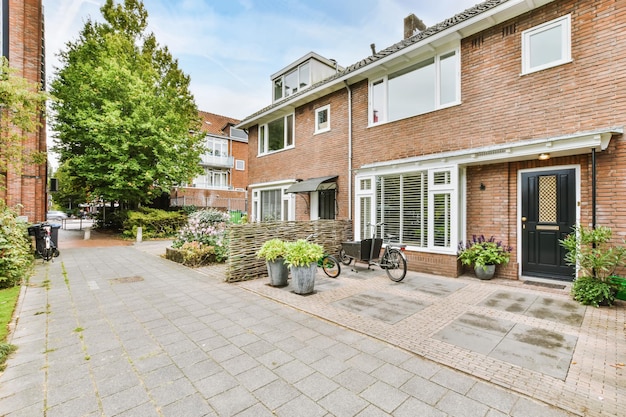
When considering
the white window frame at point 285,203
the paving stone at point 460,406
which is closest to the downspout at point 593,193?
the paving stone at point 460,406

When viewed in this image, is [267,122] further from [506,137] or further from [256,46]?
[506,137]

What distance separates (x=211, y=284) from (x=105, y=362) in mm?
3667

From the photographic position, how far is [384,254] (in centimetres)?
747

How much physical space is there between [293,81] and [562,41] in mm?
11413

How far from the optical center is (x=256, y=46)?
43.7 ft

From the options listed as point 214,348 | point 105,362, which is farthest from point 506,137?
point 105,362

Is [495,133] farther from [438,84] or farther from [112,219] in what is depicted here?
[112,219]

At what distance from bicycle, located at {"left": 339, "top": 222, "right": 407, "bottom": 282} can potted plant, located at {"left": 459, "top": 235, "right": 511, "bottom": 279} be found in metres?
1.61

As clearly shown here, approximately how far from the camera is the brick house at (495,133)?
5.68 meters

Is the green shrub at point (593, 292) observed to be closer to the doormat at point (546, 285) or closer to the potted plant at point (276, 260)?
the doormat at point (546, 285)

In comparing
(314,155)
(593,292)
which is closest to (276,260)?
(593,292)

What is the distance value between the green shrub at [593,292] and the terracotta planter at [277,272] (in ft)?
18.5

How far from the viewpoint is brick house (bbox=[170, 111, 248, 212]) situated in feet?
99.4

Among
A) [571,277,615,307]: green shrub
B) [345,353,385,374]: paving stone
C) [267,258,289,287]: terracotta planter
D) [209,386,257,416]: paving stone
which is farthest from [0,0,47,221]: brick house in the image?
[571,277,615,307]: green shrub
